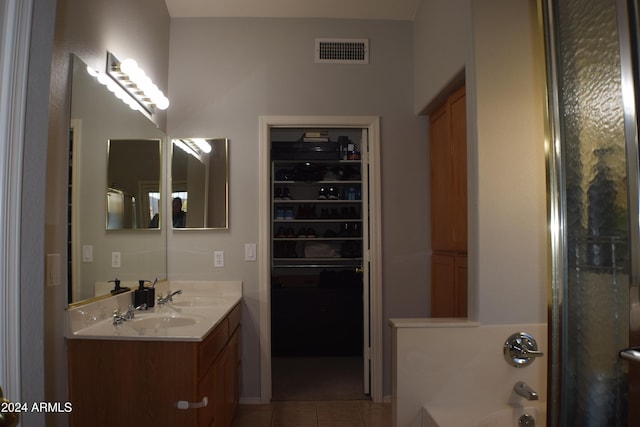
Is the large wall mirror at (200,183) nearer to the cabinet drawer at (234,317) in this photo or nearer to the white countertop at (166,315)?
the white countertop at (166,315)

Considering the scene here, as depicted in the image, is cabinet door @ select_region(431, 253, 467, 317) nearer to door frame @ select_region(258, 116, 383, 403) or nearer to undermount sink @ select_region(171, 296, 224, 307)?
door frame @ select_region(258, 116, 383, 403)

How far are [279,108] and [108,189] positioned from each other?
1.32 metres

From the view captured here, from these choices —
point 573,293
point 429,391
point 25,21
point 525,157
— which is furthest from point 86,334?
point 525,157

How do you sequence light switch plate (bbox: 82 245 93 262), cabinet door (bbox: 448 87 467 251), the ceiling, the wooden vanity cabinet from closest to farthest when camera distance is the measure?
the wooden vanity cabinet < light switch plate (bbox: 82 245 93 262) < cabinet door (bbox: 448 87 467 251) < the ceiling

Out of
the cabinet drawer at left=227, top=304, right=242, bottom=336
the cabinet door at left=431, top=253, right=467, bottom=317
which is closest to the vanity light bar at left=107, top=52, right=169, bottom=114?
the cabinet drawer at left=227, top=304, right=242, bottom=336

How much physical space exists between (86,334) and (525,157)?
209 cm

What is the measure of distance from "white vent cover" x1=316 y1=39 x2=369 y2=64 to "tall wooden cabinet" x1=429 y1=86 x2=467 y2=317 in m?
0.70

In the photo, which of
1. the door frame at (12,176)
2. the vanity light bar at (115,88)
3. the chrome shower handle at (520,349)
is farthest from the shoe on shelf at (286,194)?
the door frame at (12,176)

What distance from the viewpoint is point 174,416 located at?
5.00ft

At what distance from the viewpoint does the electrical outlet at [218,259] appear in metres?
2.63

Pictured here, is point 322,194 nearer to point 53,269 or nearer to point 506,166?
point 506,166

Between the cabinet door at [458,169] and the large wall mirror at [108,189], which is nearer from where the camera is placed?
the large wall mirror at [108,189]

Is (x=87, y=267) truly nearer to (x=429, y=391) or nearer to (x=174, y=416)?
(x=174, y=416)

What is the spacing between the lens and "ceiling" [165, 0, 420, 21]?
8.42 ft
